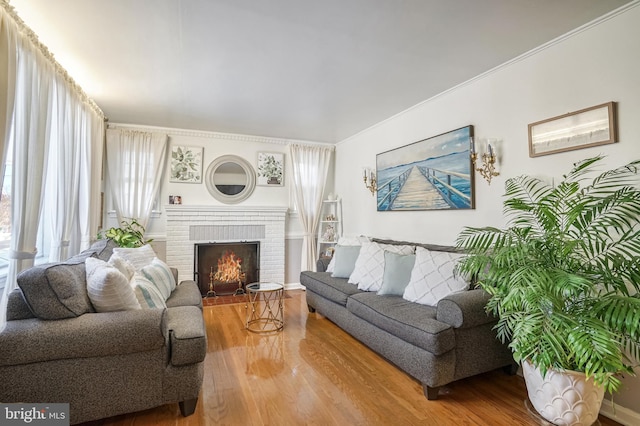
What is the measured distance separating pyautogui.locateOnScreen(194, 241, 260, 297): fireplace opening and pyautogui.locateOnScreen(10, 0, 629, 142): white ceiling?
2.15m

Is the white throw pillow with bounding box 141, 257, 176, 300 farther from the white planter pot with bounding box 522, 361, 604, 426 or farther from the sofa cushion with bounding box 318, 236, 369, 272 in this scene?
the white planter pot with bounding box 522, 361, 604, 426

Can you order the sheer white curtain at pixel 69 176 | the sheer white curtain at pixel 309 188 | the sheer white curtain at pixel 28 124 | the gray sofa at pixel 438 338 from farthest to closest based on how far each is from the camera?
1. the sheer white curtain at pixel 309 188
2. the sheer white curtain at pixel 69 176
3. the gray sofa at pixel 438 338
4. the sheer white curtain at pixel 28 124

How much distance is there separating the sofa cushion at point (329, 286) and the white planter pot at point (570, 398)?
64.9 inches

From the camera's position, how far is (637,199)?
180cm

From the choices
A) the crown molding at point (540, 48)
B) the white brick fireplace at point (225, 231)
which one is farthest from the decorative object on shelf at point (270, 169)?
the crown molding at point (540, 48)

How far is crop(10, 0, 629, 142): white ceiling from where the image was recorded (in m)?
1.92

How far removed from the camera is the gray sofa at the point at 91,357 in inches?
60.4

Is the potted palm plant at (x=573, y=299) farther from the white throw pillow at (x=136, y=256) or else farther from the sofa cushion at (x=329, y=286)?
the white throw pillow at (x=136, y=256)

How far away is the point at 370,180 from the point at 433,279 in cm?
208

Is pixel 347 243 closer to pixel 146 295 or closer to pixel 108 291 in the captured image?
pixel 146 295

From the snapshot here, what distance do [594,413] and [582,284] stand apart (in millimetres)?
788

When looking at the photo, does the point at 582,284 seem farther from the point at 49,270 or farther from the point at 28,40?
the point at 28,40

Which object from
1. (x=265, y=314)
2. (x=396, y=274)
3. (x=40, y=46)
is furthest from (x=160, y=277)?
(x=396, y=274)

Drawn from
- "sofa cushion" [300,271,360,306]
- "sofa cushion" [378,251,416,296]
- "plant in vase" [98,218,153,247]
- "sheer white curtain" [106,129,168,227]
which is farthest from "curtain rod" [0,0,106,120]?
"sofa cushion" [378,251,416,296]
